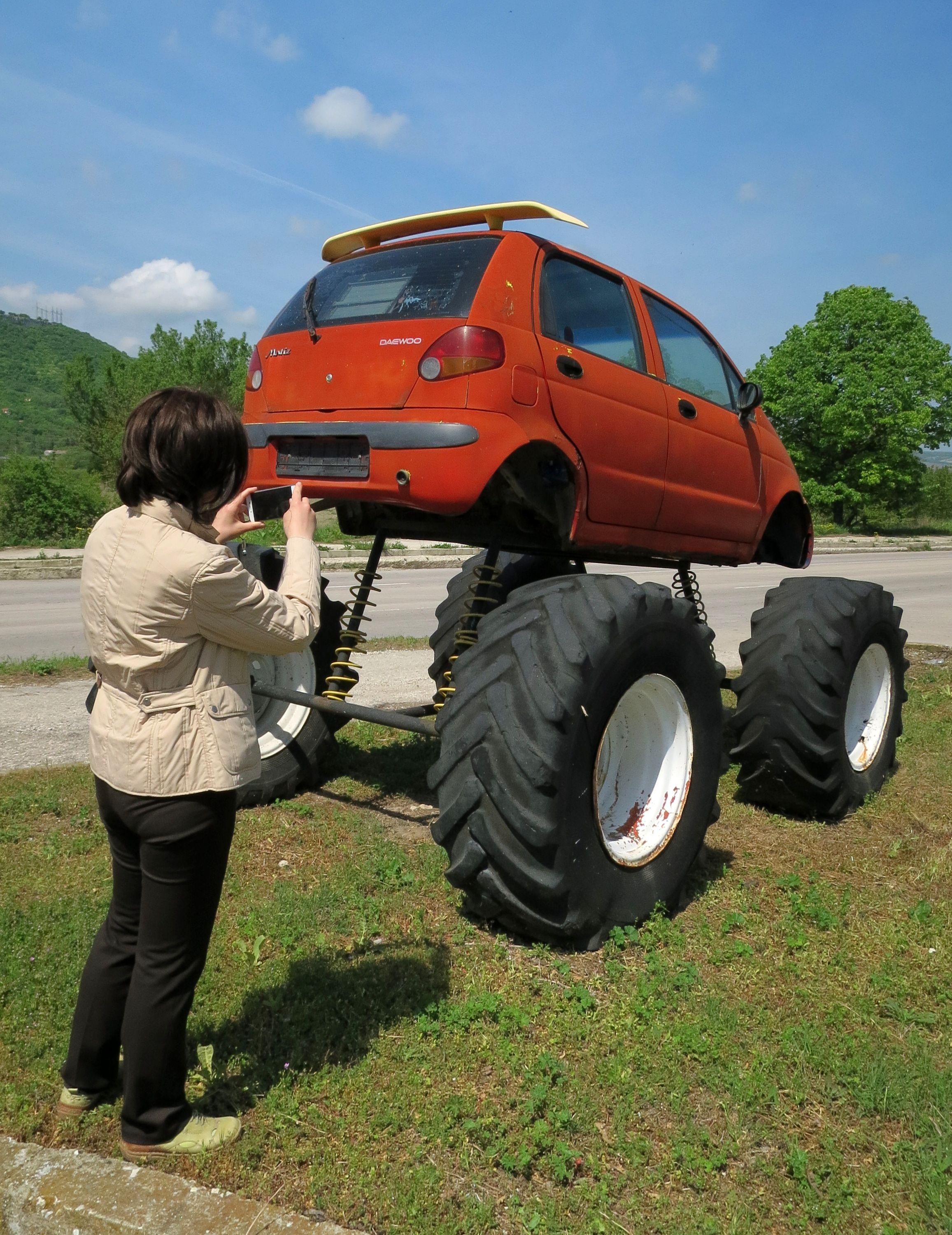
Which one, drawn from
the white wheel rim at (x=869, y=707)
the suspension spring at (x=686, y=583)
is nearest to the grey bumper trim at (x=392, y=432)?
the suspension spring at (x=686, y=583)

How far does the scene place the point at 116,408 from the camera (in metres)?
42.7

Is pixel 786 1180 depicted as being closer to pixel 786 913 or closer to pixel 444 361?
pixel 786 913

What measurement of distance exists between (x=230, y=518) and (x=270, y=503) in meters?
0.75

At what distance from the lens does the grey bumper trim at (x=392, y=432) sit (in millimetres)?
3650

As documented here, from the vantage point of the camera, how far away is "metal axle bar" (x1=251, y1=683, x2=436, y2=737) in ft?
12.8

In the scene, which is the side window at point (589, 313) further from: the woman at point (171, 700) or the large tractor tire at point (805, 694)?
the woman at point (171, 700)

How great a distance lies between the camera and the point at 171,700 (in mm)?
2314

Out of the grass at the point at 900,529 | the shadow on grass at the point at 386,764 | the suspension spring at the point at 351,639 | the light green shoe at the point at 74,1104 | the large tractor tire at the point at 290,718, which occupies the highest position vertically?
the grass at the point at 900,529

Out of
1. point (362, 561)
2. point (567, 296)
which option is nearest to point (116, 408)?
point (362, 561)

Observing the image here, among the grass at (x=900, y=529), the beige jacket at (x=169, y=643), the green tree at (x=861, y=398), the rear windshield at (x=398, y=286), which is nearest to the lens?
the beige jacket at (x=169, y=643)

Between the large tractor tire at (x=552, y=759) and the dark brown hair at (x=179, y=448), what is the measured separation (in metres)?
1.29

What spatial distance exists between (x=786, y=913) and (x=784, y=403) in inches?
1724

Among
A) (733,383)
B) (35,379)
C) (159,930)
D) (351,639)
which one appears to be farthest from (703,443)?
(35,379)

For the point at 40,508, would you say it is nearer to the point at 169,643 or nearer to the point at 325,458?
the point at 325,458
